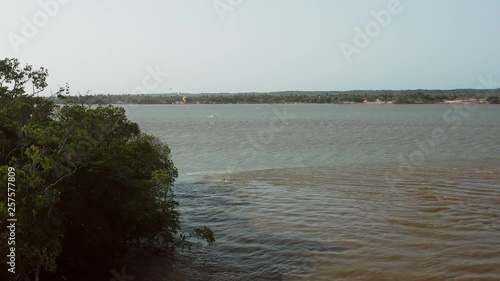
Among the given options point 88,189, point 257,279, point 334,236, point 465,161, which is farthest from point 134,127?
point 465,161

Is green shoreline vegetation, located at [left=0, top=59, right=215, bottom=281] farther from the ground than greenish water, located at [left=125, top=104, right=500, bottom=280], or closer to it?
farther from the ground

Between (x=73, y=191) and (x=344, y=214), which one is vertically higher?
(x=73, y=191)

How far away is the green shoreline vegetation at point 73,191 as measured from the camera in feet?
32.3

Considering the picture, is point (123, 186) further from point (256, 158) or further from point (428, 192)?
point (256, 158)

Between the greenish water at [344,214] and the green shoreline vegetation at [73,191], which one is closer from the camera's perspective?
the green shoreline vegetation at [73,191]

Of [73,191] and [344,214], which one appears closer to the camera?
[73,191]

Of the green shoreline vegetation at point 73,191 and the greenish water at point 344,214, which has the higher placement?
the green shoreline vegetation at point 73,191

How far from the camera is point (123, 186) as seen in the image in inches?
553

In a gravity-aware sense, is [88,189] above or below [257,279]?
above

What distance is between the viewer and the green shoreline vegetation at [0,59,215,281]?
984 cm

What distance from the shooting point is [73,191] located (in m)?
12.3

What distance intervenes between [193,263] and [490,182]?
18.6 meters

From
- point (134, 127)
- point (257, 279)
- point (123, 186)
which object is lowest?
point (257, 279)

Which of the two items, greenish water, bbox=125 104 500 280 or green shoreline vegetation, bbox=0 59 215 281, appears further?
greenish water, bbox=125 104 500 280
